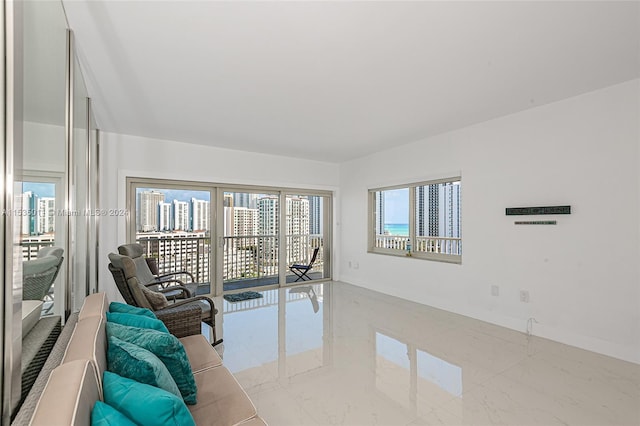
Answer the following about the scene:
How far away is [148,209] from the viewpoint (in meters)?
4.81

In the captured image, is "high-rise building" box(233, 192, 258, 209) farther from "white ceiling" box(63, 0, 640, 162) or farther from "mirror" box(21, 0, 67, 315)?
"mirror" box(21, 0, 67, 315)

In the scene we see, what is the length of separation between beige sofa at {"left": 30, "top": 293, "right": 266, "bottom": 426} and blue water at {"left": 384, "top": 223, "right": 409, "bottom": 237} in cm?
386

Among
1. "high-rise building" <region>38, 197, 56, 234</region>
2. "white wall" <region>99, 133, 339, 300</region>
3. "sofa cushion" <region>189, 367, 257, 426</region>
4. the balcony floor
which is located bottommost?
the balcony floor

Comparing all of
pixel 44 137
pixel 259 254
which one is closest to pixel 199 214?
pixel 259 254

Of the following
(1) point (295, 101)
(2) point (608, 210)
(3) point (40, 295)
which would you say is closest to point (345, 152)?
(1) point (295, 101)

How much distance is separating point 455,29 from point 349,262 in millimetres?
4847

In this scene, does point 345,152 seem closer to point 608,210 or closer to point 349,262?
point 349,262

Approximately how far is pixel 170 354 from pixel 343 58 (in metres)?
2.31

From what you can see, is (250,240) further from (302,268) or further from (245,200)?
(302,268)

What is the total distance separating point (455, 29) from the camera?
2.08 metres

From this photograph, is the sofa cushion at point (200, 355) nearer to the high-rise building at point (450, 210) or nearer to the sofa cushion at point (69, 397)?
the sofa cushion at point (69, 397)

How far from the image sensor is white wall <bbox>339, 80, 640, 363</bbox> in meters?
2.88

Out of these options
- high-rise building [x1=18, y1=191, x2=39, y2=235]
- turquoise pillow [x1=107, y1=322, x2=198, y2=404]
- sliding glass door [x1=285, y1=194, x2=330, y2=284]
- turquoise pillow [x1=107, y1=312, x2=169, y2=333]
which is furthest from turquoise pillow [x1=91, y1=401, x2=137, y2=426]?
sliding glass door [x1=285, y1=194, x2=330, y2=284]

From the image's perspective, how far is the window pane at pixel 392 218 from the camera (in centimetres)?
536
